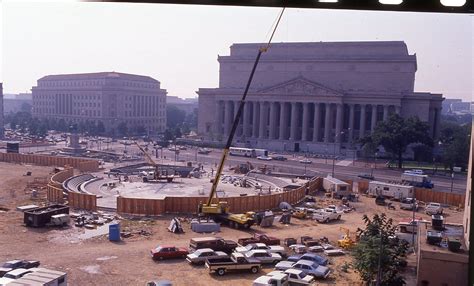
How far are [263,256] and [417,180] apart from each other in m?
23.7

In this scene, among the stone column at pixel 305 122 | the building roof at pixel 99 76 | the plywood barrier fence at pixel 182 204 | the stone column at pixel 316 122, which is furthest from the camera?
the building roof at pixel 99 76

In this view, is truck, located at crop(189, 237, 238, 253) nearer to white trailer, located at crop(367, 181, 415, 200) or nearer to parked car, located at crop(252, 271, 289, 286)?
parked car, located at crop(252, 271, 289, 286)

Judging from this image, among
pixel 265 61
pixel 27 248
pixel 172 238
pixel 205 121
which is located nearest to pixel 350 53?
pixel 265 61

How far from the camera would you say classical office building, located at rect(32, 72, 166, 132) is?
80625mm

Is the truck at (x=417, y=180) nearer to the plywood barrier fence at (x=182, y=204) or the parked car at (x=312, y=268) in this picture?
the plywood barrier fence at (x=182, y=204)

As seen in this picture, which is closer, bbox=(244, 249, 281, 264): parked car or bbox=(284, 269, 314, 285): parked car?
bbox=(284, 269, 314, 285): parked car

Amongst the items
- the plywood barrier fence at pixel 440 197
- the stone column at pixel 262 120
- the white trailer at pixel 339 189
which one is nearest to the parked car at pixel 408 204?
the plywood barrier fence at pixel 440 197

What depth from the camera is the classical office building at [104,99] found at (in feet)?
265

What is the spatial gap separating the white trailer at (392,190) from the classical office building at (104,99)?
5759 cm

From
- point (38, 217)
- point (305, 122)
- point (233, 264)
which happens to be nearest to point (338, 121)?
point (305, 122)

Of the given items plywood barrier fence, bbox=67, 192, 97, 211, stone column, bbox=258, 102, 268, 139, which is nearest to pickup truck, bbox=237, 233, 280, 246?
plywood barrier fence, bbox=67, 192, 97, 211

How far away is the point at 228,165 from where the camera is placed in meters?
46.9

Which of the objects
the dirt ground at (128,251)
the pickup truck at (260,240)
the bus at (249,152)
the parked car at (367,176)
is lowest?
the dirt ground at (128,251)

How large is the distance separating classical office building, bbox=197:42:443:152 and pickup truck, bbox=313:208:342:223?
35.7 m
